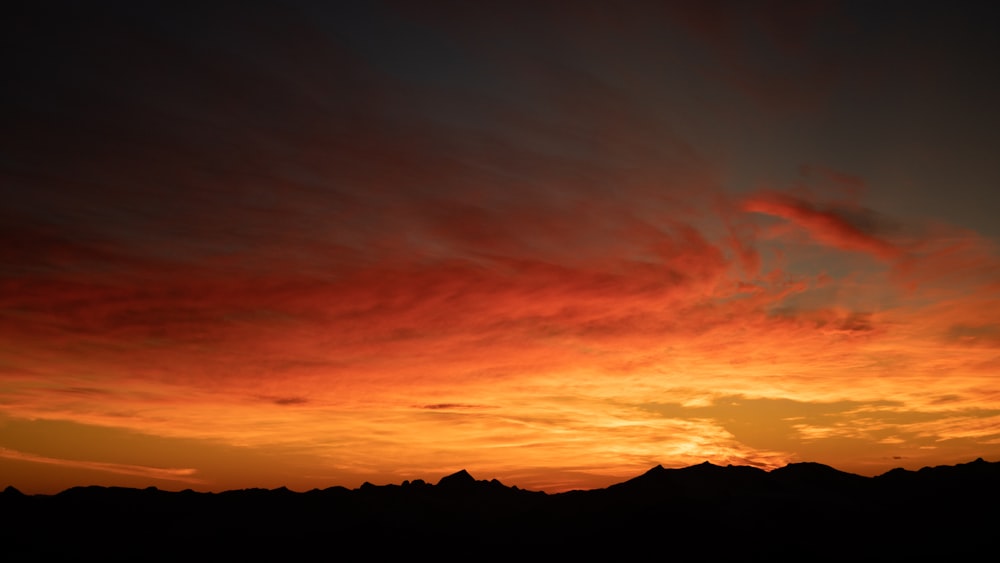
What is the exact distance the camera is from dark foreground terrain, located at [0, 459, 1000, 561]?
141625 mm

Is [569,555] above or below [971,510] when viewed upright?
below

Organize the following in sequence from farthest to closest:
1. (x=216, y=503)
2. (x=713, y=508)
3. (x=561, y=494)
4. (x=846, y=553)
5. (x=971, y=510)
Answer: (x=561, y=494) < (x=216, y=503) < (x=713, y=508) < (x=971, y=510) < (x=846, y=553)

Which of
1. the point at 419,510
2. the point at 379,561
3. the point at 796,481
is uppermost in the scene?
the point at 796,481

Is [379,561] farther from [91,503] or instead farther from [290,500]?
[91,503]

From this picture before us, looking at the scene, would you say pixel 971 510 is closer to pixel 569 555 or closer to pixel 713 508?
pixel 713 508

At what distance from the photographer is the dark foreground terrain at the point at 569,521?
465ft

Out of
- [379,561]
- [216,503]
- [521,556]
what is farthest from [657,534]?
[216,503]

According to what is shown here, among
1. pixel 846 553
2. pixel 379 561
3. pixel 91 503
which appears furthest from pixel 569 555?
pixel 91 503

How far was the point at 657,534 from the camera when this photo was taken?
153 metres

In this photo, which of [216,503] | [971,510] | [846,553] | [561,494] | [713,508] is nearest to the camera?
[846,553]

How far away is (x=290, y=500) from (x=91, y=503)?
147ft

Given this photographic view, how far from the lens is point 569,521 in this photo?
172 metres

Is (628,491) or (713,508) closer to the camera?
(713,508)

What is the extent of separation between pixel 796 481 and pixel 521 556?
75.9 m
